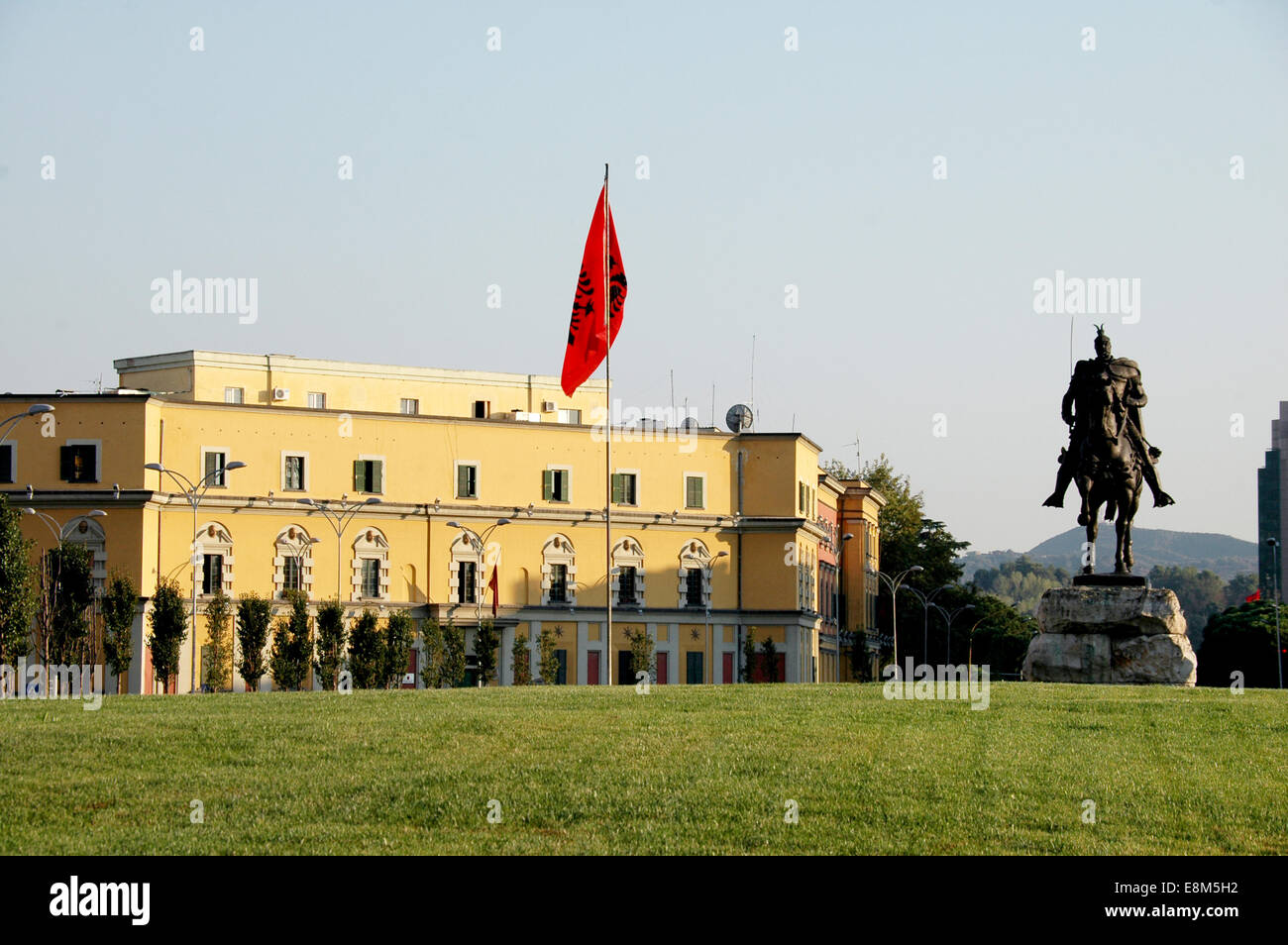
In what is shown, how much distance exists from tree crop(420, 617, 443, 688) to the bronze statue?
46576 mm

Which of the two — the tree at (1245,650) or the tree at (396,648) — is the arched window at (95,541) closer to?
the tree at (396,648)

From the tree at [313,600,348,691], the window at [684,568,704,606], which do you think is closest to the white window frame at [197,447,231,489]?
→ the tree at [313,600,348,691]

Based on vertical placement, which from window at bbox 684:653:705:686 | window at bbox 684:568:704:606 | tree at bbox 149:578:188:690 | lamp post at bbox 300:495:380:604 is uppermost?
lamp post at bbox 300:495:380:604

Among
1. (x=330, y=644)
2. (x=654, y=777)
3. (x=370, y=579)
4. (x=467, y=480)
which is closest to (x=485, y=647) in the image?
(x=330, y=644)

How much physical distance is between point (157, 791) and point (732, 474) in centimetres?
7659

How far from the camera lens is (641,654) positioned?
298 ft

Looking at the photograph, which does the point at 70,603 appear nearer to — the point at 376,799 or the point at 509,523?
the point at 509,523

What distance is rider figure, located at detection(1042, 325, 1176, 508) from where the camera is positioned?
37.2 m

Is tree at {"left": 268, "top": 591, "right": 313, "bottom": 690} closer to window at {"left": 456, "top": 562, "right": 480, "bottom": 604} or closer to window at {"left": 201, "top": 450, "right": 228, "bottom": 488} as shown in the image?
window at {"left": 201, "top": 450, "right": 228, "bottom": 488}

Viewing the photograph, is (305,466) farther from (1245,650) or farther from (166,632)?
(1245,650)

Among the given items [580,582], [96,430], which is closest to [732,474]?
[580,582]

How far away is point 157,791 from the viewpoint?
23.5 metres

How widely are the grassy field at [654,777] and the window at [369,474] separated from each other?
59.5m

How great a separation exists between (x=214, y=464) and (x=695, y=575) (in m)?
23.5
